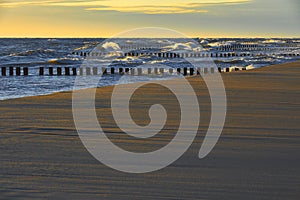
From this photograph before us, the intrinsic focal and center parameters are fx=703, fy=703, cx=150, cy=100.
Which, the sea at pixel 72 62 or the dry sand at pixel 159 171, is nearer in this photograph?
the dry sand at pixel 159 171

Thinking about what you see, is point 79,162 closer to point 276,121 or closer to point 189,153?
point 189,153

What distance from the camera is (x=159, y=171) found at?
4465 mm

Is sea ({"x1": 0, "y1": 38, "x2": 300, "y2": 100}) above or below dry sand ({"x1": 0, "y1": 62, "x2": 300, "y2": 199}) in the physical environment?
below

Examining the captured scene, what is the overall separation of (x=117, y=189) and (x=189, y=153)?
1257 millimetres

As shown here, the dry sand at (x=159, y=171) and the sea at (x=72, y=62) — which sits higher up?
the dry sand at (x=159, y=171)

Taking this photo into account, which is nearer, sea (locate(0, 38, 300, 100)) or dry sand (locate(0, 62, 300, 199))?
dry sand (locate(0, 62, 300, 199))

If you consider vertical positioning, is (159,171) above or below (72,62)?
above

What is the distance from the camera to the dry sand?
391cm

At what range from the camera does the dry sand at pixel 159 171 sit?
391 centimetres

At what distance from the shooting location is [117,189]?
3953mm

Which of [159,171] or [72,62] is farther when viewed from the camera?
[72,62]

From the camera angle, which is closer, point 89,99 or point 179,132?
point 179,132

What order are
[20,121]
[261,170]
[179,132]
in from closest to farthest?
[261,170]
[179,132]
[20,121]

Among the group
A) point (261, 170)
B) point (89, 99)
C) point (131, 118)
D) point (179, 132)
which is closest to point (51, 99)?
point (89, 99)
